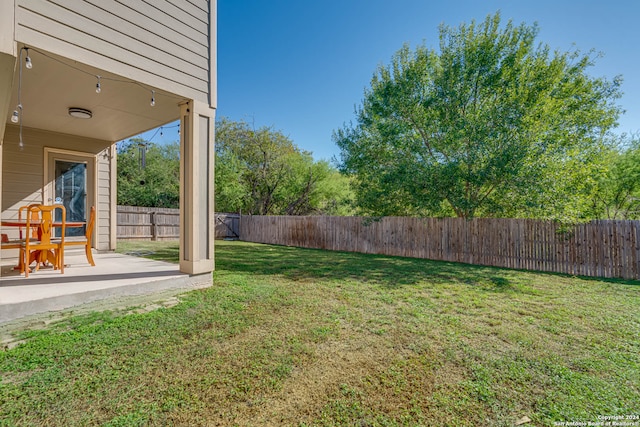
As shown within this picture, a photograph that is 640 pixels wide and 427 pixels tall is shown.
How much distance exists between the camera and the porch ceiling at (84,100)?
3072mm

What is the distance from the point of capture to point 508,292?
13.5ft

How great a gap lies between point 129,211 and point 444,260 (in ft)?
39.3

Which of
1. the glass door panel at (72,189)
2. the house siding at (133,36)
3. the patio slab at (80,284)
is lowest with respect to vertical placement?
the patio slab at (80,284)

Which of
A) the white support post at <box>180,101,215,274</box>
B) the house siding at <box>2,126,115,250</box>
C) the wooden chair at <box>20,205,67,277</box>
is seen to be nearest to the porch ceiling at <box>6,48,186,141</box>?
the house siding at <box>2,126,115,250</box>

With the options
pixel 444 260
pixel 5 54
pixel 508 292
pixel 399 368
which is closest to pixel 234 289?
pixel 399 368

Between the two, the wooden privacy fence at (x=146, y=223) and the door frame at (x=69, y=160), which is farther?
the wooden privacy fence at (x=146, y=223)

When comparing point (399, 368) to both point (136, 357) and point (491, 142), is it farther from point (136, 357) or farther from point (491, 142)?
point (491, 142)

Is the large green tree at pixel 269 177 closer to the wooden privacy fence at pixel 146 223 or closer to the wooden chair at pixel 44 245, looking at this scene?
the wooden privacy fence at pixel 146 223

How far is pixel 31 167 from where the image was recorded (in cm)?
527

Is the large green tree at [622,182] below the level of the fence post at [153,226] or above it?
above

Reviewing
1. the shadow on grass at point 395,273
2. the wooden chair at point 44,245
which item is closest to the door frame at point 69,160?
the wooden chair at point 44,245

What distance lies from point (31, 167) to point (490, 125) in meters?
9.69

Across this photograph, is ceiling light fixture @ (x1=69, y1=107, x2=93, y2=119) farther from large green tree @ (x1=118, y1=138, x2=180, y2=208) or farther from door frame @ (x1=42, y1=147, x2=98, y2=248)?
large green tree @ (x1=118, y1=138, x2=180, y2=208)

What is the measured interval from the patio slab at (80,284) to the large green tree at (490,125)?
5661 millimetres
